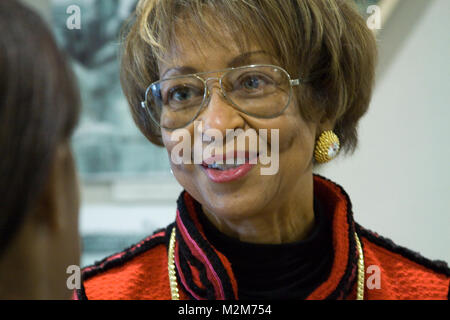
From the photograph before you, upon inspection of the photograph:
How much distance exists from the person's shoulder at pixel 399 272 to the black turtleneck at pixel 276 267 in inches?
3.5

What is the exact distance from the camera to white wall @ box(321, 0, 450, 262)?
3.31 feet

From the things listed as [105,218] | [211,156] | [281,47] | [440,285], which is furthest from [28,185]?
[105,218]

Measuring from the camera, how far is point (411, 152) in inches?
41.3

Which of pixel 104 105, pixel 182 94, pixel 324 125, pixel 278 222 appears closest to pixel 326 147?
pixel 324 125

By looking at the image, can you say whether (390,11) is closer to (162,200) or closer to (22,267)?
(162,200)

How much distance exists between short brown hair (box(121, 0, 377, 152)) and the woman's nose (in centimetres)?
9

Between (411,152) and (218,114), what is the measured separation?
51cm

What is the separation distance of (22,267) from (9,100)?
161mm

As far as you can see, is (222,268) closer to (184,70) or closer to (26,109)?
(184,70)

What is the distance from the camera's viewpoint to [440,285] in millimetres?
885

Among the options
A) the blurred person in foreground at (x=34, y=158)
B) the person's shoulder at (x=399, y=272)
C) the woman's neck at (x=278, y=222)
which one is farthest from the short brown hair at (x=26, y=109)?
the person's shoulder at (x=399, y=272)

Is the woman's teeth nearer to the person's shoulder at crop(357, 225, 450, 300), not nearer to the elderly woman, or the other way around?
the elderly woman

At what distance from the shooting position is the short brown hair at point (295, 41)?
0.77m
